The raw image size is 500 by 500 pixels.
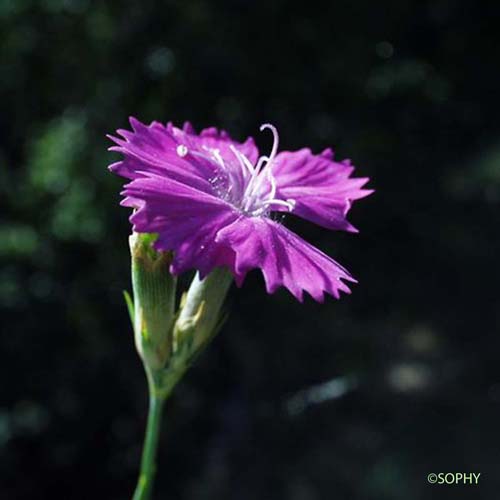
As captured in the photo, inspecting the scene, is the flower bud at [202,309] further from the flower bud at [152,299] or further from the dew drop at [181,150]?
the dew drop at [181,150]

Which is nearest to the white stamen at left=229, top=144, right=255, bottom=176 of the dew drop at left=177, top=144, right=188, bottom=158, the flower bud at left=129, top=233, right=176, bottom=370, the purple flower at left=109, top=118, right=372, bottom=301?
the purple flower at left=109, top=118, right=372, bottom=301

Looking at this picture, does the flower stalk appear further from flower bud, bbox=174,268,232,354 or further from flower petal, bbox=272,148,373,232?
flower petal, bbox=272,148,373,232

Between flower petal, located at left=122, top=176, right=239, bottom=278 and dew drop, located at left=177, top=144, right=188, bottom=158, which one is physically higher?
dew drop, located at left=177, top=144, right=188, bottom=158

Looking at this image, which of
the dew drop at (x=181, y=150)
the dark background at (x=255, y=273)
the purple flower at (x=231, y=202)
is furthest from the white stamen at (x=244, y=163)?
the dark background at (x=255, y=273)

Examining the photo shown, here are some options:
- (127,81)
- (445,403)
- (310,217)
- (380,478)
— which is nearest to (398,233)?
(445,403)

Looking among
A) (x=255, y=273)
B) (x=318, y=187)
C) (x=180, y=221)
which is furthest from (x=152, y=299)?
(x=255, y=273)

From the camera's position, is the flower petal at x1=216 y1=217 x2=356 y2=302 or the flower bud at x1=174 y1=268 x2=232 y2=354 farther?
the flower bud at x1=174 y1=268 x2=232 y2=354

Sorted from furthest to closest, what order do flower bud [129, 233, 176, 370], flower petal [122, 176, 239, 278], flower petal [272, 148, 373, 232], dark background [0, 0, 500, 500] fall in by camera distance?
dark background [0, 0, 500, 500] → flower petal [272, 148, 373, 232] → flower bud [129, 233, 176, 370] → flower petal [122, 176, 239, 278]

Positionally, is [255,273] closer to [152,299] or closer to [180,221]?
[152,299]

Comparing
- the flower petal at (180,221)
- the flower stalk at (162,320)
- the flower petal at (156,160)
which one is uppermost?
the flower petal at (156,160)
